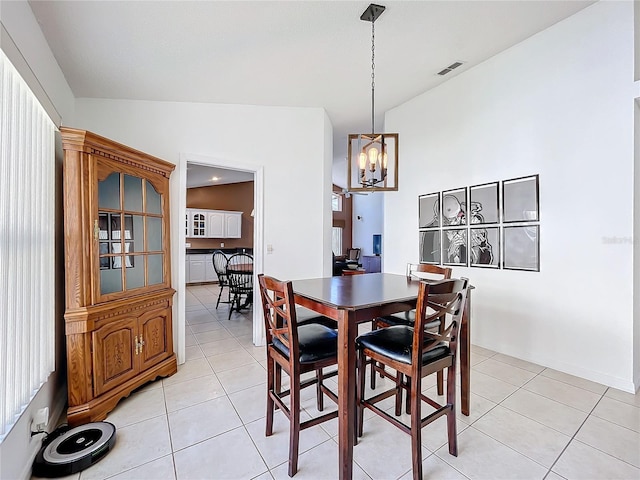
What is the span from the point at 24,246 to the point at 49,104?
1058 millimetres

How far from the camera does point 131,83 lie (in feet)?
8.99

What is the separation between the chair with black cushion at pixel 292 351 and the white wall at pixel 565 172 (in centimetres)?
225

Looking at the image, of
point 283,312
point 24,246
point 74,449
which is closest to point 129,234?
point 24,246

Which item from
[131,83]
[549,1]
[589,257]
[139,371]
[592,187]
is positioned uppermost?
[549,1]

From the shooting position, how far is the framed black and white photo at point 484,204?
3137mm

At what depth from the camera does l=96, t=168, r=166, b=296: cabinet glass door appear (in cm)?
216

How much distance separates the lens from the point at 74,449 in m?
1.63

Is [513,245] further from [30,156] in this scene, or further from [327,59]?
[30,156]

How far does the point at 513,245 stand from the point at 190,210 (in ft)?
23.8

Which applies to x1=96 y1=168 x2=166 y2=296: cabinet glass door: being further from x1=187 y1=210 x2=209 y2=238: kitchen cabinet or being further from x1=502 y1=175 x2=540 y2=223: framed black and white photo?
x1=187 y1=210 x2=209 y2=238: kitchen cabinet

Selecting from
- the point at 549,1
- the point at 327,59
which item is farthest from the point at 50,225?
the point at 549,1

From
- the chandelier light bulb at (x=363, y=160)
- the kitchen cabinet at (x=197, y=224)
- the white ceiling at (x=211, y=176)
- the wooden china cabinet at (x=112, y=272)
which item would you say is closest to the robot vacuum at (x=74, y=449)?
the wooden china cabinet at (x=112, y=272)

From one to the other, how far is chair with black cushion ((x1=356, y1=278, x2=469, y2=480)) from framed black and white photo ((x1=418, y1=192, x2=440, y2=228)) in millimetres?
2212

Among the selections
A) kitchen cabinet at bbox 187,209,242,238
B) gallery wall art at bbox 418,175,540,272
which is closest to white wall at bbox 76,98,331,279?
gallery wall art at bbox 418,175,540,272
